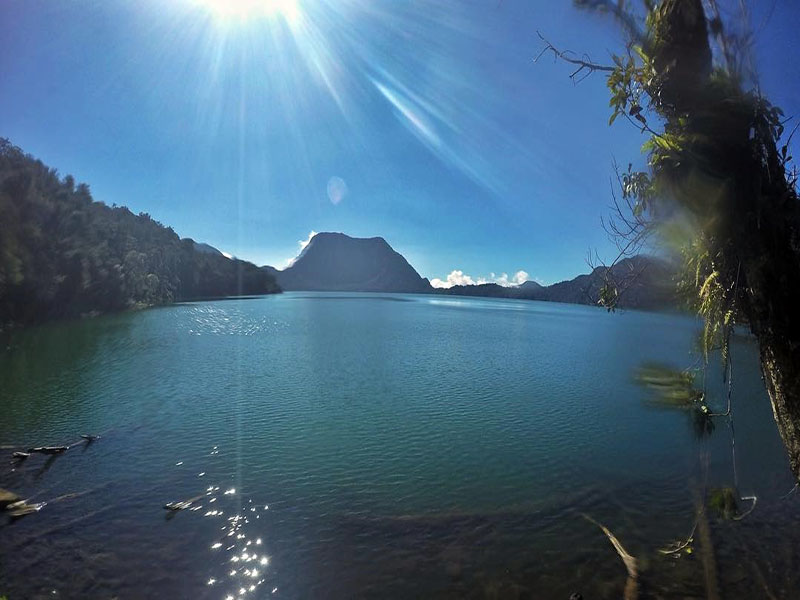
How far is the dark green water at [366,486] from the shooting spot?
8797mm

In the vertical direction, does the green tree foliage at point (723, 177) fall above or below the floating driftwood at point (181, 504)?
above

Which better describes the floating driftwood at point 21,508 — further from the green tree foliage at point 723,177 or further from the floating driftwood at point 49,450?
the green tree foliage at point 723,177

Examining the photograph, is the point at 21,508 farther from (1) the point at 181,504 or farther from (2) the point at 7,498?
(1) the point at 181,504

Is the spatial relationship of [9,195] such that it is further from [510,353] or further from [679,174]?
[679,174]

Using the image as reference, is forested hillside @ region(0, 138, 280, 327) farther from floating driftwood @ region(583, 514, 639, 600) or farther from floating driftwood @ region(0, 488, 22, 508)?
floating driftwood @ region(583, 514, 639, 600)

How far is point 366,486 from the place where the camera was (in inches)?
509

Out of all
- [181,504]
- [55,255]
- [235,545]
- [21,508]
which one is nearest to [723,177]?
[235,545]

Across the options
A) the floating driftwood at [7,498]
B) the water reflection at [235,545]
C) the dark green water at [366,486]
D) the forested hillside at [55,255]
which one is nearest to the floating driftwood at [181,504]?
the water reflection at [235,545]

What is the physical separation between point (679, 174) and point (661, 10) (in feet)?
5.00

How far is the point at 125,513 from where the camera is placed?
1081cm

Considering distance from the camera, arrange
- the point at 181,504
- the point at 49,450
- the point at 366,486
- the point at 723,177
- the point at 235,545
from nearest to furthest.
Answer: the point at 723,177 < the point at 235,545 < the point at 181,504 < the point at 366,486 < the point at 49,450

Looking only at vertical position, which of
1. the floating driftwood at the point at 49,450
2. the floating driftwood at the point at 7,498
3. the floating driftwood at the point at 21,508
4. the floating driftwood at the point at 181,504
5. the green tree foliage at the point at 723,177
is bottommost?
the floating driftwood at the point at 181,504

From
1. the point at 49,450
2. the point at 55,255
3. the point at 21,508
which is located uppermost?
the point at 55,255

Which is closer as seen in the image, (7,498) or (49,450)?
(7,498)
